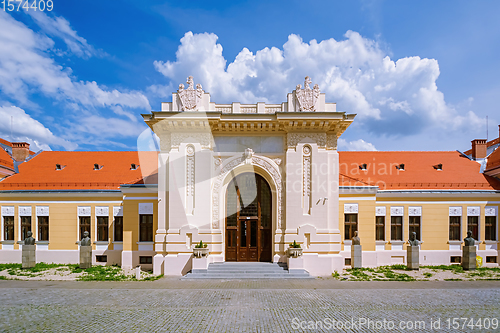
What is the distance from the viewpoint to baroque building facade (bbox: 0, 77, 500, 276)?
1584cm

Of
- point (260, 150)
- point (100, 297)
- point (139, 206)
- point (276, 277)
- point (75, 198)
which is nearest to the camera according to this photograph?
point (100, 297)

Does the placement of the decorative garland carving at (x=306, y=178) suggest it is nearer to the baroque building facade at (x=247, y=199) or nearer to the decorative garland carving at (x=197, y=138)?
the baroque building facade at (x=247, y=199)

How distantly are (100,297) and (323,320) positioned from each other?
8.49 meters

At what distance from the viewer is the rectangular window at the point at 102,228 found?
19250 millimetres

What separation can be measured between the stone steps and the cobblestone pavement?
689mm

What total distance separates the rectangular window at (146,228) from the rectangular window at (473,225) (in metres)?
21.1

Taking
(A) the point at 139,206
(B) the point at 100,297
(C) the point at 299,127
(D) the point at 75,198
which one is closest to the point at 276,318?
(B) the point at 100,297

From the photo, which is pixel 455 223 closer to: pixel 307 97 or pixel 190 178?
pixel 307 97

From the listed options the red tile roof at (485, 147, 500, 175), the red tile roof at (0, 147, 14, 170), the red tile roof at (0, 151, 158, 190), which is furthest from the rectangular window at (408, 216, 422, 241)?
the red tile roof at (0, 147, 14, 170)

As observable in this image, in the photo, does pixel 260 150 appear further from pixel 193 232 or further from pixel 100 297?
pixel 100 297

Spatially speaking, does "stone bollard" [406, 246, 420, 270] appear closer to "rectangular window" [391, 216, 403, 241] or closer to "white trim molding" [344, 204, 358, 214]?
"rectangular window" [391, 216, 403, 241]

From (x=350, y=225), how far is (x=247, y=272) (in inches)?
309

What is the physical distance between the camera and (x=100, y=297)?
1123cm

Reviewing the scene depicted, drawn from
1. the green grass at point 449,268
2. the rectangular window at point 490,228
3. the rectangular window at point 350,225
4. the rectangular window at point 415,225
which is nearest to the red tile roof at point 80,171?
the rectangular window at point 350,225
